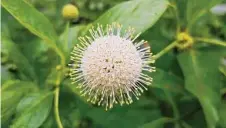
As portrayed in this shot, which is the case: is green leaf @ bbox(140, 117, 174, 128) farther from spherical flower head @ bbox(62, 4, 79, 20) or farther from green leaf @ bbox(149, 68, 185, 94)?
spherical flower head @ bbox(62, 4, 79, 20)

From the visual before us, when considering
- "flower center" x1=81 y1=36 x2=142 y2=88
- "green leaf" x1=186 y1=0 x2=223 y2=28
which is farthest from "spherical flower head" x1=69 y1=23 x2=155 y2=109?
"green leaf" x1=186 y1=0 x2=223 y2=28

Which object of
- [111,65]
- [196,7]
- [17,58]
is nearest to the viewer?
[111,65]

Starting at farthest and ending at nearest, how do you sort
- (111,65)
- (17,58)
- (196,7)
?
(17,58)
(196,7)
(111,65)

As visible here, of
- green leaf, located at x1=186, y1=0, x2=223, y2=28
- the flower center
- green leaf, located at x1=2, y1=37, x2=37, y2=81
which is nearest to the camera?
the flower center

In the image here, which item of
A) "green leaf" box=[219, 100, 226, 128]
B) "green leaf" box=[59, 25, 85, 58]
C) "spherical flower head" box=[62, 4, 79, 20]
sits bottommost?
"green leaf" box=[219, 100, 226, 128]

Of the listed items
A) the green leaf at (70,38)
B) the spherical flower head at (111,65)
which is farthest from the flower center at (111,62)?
the green leaf at (70,38)

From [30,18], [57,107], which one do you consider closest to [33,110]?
[57,107]

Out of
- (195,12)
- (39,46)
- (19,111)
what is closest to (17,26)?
(39,46)

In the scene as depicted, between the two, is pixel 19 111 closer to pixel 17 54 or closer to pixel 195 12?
pixel 17 54

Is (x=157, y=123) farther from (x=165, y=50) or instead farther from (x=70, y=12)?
(x=70, y=12)
